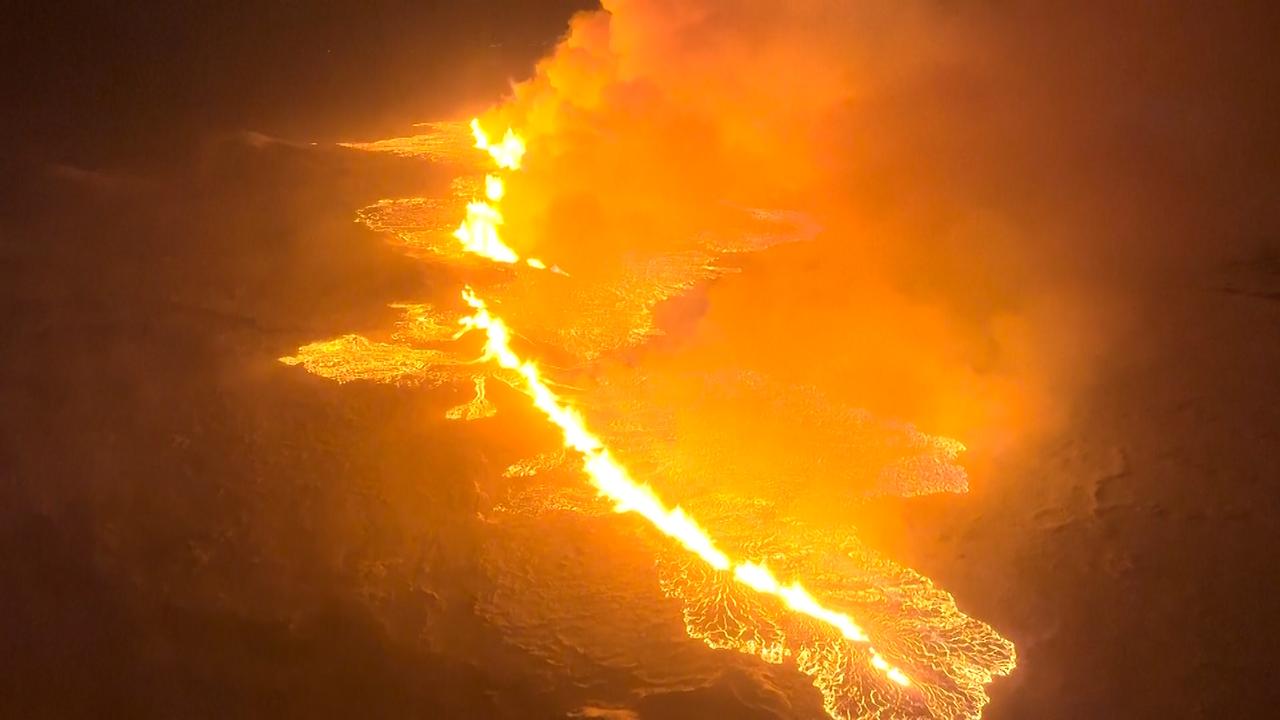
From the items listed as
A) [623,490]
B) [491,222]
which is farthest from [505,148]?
[623,490]

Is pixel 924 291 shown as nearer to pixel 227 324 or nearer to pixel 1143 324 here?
pixel 1143 324

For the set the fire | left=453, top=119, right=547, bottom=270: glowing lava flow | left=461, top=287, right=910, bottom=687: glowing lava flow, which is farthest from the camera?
the fire

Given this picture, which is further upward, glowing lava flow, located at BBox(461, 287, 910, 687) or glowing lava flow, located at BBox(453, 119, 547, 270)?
glowing lava flow, located at BBox(453, 119, 547, 270)

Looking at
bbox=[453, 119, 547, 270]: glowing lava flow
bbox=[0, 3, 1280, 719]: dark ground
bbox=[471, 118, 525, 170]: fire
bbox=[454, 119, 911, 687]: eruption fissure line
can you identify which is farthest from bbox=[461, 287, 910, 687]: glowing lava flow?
bbox=[471, 118, 525, 170]: fire

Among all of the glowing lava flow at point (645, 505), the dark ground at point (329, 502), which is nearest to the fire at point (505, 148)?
the dark ground at point (329, 502)

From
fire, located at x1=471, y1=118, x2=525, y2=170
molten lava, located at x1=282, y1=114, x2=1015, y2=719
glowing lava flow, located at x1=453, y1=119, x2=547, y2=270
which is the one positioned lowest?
molten lava, located at x1=282, y1=114, x2=1015, y2=719

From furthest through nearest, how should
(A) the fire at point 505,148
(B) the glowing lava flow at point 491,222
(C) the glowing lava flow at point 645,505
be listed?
(A) the fire at point 505,148 < (B) the glowing lava flow at point 491,222 < (C) the glowing lava flow at point 645,505

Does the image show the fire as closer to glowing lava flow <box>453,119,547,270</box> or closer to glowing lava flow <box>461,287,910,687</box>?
glowing lava flow <box>453,119,547,270</box>

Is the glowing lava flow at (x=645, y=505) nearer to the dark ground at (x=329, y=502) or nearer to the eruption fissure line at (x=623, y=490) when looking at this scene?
the eruption fissure line at (x=623, y=490)
